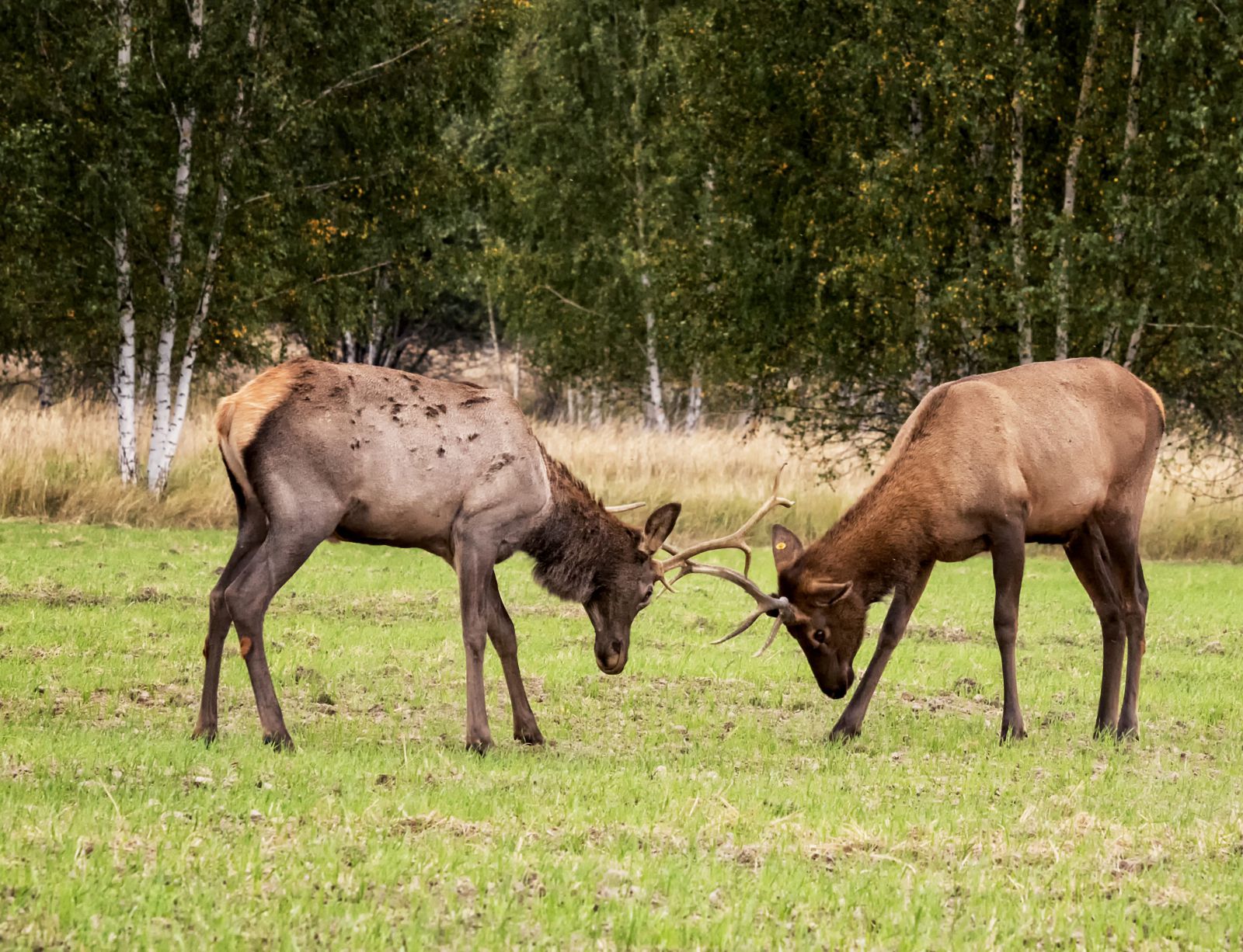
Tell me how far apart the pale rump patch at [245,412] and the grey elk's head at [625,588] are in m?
2.13

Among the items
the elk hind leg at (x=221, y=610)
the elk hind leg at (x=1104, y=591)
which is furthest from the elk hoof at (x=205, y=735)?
the elk hind leg at (x=1104, y=591)

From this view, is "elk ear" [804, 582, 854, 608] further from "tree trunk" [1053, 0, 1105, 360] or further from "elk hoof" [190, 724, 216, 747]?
"tree trunk" [1053, 0, 1105, 360]

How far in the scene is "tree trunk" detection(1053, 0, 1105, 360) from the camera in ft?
67.9

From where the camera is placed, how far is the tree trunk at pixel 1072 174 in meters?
20.7

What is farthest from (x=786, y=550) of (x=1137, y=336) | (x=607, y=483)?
(x=607, y=483)

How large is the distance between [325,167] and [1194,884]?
19.7 metres

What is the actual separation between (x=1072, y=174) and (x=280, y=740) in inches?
648

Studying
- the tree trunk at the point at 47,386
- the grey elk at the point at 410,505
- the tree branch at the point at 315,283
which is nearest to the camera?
the grey elk at the point at 410,505

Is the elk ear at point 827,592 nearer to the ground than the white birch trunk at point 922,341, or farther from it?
farther from it

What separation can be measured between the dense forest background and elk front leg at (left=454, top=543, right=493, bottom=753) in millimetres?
13134

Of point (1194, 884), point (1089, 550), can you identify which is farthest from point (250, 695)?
point (1194, 884)

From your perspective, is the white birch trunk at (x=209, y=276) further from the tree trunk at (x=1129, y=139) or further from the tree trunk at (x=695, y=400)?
the tree trunk at (x=695, y=400)

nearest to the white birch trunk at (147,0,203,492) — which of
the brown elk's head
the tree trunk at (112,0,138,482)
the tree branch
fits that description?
the tree trunk at (112,0,138,482)

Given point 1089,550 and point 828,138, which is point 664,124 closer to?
point 828,138
